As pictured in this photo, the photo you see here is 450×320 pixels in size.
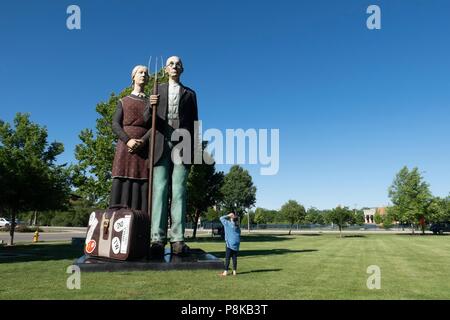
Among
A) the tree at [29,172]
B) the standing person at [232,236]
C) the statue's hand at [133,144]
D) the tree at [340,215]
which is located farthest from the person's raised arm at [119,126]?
the tree at [340,215]

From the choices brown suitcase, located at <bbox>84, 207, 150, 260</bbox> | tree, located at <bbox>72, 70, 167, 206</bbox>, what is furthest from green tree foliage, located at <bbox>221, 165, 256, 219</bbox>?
brown suitcase, located at <bbox>84, 207, 150, 260</bbox>

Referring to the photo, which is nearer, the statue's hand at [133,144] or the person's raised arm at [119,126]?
the statue's hand at [133,144]

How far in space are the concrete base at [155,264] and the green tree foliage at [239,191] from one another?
6016 cm

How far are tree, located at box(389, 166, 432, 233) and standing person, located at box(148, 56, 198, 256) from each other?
171 ft

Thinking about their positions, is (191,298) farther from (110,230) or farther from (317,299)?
(110,230)

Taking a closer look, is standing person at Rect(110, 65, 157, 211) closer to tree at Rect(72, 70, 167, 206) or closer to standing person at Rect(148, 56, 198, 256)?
standing person at Rect(148, 56, 198, 256)

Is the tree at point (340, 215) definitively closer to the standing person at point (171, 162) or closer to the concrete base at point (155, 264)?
the concrete base at point (155, 264)

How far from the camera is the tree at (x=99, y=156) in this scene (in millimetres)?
28423

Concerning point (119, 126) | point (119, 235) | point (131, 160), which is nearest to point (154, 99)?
point (119, 126)

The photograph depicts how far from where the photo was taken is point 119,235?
8.46 meters

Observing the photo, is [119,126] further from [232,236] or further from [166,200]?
[232,236]

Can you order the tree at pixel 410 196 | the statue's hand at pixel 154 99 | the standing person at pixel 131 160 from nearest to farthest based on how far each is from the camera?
1. the statue's hand at pixel 154 99
2. the standing person at pixel 131 160
3. the tree at pixel 410 196
